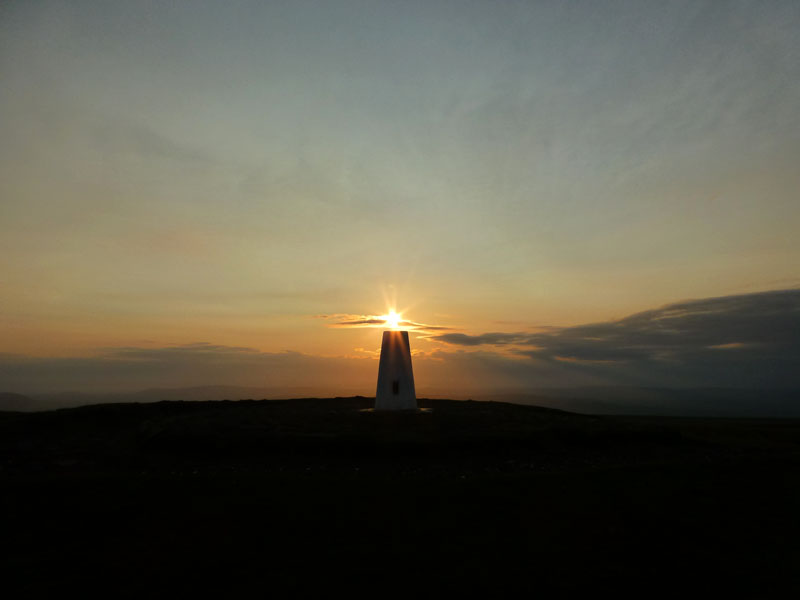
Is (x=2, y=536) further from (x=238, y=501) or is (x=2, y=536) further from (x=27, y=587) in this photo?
(x=238, y=501)

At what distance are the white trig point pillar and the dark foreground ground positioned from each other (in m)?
5.65

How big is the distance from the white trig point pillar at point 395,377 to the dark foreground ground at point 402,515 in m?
5.65

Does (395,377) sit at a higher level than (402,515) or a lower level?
higher

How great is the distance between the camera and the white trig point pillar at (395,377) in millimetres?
24922

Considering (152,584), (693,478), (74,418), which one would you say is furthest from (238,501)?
(74,418)

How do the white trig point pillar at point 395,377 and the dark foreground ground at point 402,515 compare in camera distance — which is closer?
the dark foreground ground at point 402,515

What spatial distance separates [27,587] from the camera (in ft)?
26.5

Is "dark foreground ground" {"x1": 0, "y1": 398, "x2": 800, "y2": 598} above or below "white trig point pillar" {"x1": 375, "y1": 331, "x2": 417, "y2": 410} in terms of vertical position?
below

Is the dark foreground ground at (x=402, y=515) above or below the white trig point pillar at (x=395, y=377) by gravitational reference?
below

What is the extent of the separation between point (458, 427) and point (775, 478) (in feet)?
32.9

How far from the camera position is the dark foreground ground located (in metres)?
8.41

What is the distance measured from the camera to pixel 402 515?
36.2ft

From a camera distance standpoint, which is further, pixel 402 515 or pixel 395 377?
pixel 395 377

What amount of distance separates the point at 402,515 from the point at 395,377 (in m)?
14.1
